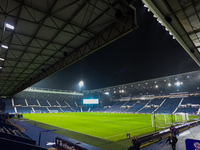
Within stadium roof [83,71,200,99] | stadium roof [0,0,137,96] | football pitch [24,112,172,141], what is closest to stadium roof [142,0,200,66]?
stadium roof [0,0,137,96]

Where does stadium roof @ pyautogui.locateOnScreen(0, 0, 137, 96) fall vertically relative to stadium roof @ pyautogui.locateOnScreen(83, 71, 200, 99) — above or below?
above

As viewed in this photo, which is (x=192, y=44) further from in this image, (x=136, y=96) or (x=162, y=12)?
(x=136, y=96)

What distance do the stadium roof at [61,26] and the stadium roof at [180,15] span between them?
1.53 metres

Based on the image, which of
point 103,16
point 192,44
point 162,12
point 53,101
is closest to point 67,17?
point 103,16

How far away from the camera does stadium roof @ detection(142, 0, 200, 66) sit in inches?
294

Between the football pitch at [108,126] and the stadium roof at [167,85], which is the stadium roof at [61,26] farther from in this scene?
the stadium roof at [167,85]

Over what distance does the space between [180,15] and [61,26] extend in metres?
8.64

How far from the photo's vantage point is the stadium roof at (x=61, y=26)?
820 cm

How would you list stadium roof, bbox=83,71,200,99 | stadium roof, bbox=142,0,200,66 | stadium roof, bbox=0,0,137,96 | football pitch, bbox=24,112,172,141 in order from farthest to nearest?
1. stadium roof, bbox=83,71,200,99
2. football pitch, bbox=24,112,172,141
3. stadium roof, bbox=0,0,137,96
4. stadium roof, bbox=142,0,200,66

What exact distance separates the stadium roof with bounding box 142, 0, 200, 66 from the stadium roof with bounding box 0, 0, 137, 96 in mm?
1533

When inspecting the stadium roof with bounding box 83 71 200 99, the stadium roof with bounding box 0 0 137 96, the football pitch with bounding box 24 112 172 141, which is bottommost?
the football pitch with bounding box 24 112 172 141

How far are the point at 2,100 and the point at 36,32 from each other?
73429mm

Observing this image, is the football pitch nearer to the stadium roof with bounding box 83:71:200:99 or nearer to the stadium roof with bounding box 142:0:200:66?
the stadium roof with bounding box 142:0:200:66

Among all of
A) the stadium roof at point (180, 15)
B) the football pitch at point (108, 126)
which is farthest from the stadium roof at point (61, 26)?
the football pitch at point (108, 126)
